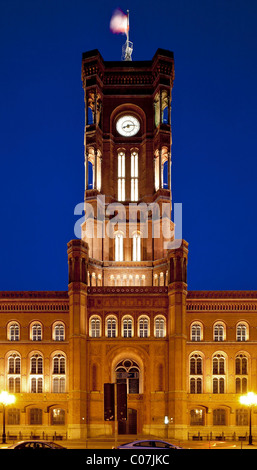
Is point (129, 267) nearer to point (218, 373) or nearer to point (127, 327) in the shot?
point (127, 327)

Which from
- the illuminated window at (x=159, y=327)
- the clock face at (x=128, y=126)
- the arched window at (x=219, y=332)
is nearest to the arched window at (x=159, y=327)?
the illuminated window at (x=159, y=327)

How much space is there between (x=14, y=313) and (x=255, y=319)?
27.2m

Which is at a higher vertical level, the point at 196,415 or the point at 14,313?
the point at 14,313

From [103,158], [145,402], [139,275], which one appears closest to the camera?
[145,402]

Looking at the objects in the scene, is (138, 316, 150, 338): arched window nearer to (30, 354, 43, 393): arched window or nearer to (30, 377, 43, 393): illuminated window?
(30, 354, 43, 393): arched window

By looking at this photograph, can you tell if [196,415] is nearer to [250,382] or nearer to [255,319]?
[250,382]

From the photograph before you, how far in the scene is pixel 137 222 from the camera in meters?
76.2

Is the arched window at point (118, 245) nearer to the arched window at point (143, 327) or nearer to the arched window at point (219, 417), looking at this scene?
the arched window at point (143, 327)

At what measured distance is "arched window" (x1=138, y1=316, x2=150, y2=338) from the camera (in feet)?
212

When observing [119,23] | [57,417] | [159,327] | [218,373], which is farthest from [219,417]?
[119,23]

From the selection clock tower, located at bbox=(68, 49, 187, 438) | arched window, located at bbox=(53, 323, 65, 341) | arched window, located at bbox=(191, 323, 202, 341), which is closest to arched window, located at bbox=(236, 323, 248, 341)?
arched window, located at bbox=(191, 323, 202, 341)

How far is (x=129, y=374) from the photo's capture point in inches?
2520

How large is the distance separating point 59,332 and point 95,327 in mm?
4178
